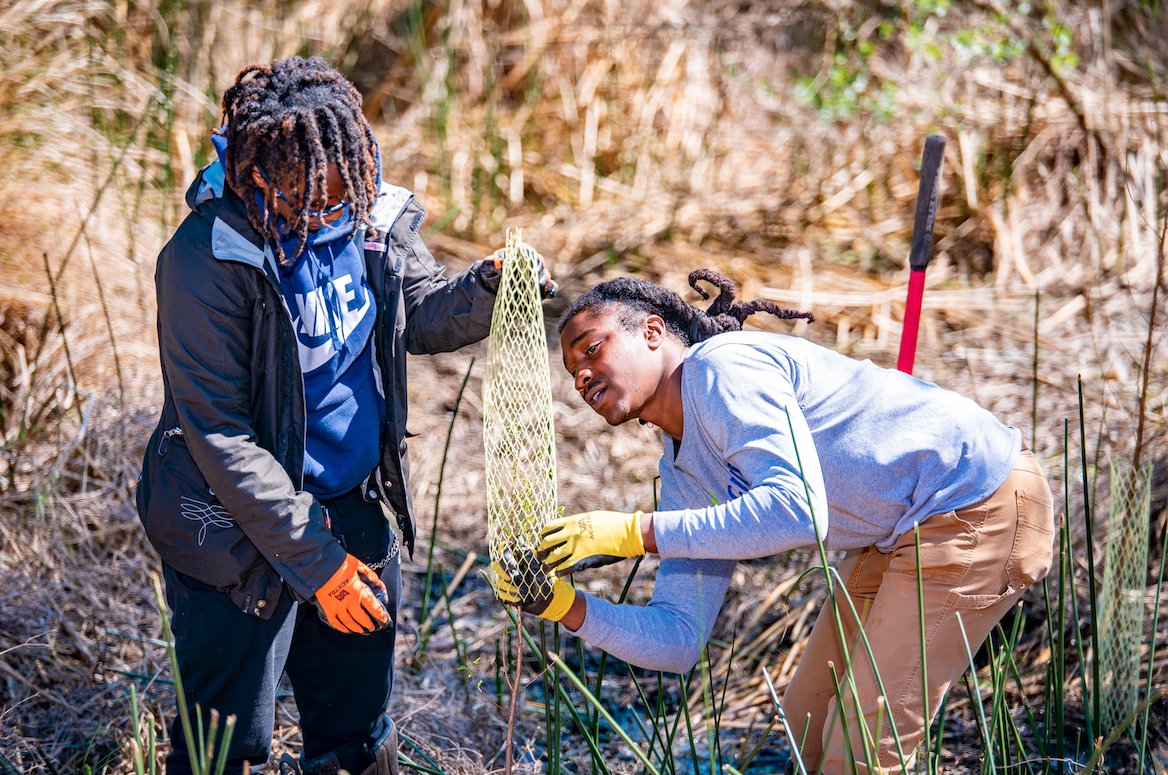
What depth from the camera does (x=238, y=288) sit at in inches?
77.2

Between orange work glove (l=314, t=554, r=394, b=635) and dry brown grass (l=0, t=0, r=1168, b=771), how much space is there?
67cm

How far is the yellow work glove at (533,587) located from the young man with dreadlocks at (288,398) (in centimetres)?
33

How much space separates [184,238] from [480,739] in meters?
1.47

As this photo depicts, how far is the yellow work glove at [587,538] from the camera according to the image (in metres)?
1.80

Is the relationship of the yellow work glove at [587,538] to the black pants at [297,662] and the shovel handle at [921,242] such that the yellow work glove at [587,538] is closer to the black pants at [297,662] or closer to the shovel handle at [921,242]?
the black pants at [297,662]

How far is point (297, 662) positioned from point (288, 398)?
608mm

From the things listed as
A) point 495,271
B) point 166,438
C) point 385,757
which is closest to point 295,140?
point 495,271

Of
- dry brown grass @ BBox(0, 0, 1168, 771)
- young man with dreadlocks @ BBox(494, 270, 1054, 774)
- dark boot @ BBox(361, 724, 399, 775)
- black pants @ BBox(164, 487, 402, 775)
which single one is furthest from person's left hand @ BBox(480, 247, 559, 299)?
dry brown grass @ BBox(0, 0, 1168, 771)

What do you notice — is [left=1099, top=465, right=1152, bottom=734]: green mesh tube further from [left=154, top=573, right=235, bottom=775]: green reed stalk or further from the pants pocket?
[left=154, top=573, right=235, bottom=775]: green reed stalk

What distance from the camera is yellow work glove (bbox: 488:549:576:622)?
1.86 m

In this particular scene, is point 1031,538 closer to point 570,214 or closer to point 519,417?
point 519,417

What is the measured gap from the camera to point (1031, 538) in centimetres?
210

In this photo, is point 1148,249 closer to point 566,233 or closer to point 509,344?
point 566,233

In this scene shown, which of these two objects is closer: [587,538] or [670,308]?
[587,538]
